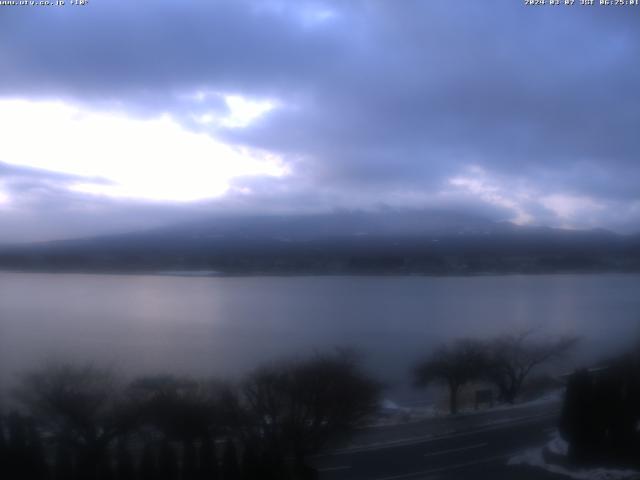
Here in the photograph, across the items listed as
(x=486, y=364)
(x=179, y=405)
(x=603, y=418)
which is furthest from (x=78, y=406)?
(x=603, y=418)

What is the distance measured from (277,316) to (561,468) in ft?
19.5

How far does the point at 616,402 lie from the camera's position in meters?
5.19

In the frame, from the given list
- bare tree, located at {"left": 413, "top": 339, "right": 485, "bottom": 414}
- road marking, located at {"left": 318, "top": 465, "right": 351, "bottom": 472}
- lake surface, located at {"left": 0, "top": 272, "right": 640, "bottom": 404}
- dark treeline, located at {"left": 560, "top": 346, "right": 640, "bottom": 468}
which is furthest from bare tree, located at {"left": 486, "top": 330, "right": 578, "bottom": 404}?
road marking, located at {"left": 318, "top": 465, "right": 351, "bottom": 472}

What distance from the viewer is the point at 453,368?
6.55 m

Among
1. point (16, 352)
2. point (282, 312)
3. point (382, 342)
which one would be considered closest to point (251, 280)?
point (282, 312)

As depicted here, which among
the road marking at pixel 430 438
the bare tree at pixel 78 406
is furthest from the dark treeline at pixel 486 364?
the bare tree at pixel 78 406

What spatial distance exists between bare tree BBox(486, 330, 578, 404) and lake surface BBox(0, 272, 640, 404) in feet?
1.02

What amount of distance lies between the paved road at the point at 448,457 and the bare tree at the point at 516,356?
1.17 m

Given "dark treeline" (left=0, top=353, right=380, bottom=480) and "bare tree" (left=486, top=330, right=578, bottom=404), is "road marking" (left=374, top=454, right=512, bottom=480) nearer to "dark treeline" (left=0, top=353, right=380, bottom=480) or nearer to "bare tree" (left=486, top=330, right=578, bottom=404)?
"dark treeline" (left=0, top=353, right=380, bottom=480)

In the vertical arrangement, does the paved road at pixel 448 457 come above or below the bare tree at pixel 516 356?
below

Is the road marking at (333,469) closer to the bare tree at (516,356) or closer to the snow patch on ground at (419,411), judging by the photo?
the snow patch on ground at (419,411)

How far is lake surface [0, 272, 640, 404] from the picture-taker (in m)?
6.94

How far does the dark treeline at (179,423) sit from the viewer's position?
12.7 ft

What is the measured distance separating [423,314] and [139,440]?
22.2ft
